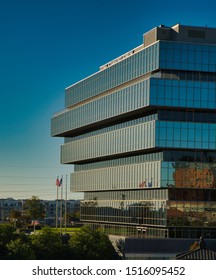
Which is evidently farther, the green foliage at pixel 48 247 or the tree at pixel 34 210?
the tree at pixel 34 210

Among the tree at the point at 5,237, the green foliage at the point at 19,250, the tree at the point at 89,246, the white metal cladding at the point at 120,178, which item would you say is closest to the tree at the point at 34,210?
the white metal cladding at the point at 120,178

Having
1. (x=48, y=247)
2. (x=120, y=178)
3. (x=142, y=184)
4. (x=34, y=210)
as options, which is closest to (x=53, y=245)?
(x=48, y=247)

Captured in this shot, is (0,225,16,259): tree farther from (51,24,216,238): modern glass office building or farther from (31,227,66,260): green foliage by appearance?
(51,24,216,238): modern glass office building

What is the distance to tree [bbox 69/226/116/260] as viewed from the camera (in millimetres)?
71938

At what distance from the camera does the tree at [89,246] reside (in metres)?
71.9

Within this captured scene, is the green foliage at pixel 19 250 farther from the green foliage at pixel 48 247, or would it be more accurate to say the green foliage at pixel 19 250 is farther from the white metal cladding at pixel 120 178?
the white metal cladding at pixel 120 178

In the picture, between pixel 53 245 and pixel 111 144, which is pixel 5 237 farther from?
pixel 111 144

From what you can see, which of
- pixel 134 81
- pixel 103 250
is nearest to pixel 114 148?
pixel 134 81

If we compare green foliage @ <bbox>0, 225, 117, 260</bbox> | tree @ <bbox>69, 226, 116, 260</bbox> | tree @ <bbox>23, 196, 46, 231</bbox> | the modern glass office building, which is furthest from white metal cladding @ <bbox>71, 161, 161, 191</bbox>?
tree @ <bbox>23, 196, 46, 231</bbox>

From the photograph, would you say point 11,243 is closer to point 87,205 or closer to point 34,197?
point 87,205

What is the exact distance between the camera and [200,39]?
85.2 m

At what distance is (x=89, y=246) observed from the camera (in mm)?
73188

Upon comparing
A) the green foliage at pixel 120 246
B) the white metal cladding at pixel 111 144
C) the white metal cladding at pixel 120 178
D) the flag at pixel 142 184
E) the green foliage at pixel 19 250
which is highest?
the white metal cladding at pixel 111 144
